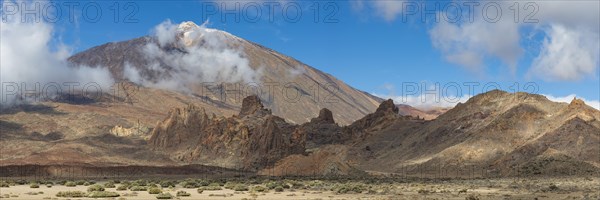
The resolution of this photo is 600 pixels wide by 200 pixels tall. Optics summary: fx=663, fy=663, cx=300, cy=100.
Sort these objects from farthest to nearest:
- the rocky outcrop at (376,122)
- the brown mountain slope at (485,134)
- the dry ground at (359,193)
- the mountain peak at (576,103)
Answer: the rocky outcrop at (376,122) → the mountain peak at (576,103) → the brown mountain slope at (485,134) → the dry ground at (359,193)

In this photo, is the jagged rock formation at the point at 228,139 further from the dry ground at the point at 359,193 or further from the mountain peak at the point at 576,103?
the dry ground at the point at 359,193

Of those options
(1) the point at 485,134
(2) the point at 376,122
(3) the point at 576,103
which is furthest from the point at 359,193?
(2) the point at 376,122

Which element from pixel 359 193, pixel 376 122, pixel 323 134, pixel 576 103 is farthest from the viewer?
pixel 323 134

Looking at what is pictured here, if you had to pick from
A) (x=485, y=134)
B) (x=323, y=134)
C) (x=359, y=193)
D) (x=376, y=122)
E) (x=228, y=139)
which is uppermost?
(x=376, y=122)

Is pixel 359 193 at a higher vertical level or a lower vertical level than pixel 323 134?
lower

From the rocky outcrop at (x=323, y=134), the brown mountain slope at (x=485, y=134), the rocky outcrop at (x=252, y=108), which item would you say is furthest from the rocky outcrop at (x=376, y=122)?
the rocky outcrop at (x=252, y=108)

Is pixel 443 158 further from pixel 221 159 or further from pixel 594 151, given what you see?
pixel 221 159

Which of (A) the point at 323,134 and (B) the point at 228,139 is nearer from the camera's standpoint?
(B) the point at 228,139

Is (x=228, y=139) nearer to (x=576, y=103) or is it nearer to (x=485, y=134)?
(x=485, y=134)

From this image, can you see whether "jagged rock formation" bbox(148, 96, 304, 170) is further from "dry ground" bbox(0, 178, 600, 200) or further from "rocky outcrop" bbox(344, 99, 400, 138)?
"dry ground" bbox(0, 178, 600, 200)

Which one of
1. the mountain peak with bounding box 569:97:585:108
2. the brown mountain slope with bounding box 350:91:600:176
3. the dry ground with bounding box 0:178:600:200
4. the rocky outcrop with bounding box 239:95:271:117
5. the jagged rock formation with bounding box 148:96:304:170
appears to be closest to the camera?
the dry ground with bounding box 0:178:600:200

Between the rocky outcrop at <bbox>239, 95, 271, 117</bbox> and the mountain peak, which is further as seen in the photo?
the rocky outcrop at <bbox>239, 95, 271, 117</bbox>

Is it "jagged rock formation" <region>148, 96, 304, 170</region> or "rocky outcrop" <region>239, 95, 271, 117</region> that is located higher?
"rocky outcrop" <region>239, 95, 271, 117</region>

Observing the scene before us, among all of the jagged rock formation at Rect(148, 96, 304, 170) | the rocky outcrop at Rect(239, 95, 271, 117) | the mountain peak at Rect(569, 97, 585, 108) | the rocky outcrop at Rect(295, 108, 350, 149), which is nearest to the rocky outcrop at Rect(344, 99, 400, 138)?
the rocky outcrop at Rect(295, 108, 350, 149)
